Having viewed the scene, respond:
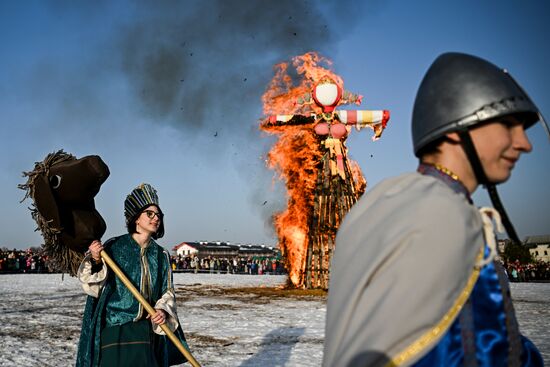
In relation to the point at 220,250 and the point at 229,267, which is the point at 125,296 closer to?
the point at 229,267

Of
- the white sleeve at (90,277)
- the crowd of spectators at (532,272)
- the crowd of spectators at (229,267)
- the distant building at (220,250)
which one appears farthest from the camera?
the distant building at (220,250)

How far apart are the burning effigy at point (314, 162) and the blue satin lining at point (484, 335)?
572 inches

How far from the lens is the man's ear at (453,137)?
4.76ft

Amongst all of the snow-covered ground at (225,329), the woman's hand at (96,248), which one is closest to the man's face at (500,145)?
the woman's hand at (96,248)

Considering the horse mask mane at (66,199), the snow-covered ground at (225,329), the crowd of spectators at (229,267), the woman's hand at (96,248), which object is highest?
the horse mask mane at (66,199)

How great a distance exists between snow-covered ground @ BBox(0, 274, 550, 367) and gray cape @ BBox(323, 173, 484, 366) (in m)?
5.62

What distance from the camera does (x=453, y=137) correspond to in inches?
57.4

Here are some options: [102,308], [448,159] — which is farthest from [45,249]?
[448,159]

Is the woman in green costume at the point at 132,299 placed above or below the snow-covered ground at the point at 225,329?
above

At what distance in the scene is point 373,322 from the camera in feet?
3.92

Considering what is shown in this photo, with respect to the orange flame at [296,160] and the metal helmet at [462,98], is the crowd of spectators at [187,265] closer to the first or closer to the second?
the orange flame at [296,160]

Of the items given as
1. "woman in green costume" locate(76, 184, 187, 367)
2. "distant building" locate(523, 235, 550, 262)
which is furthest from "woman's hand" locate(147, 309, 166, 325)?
"distant building" locate(523, 235, 550, 262)

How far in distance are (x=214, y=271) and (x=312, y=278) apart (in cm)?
2644

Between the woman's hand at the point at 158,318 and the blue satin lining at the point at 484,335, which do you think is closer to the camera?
the blue satin lining at the point at 484,335
